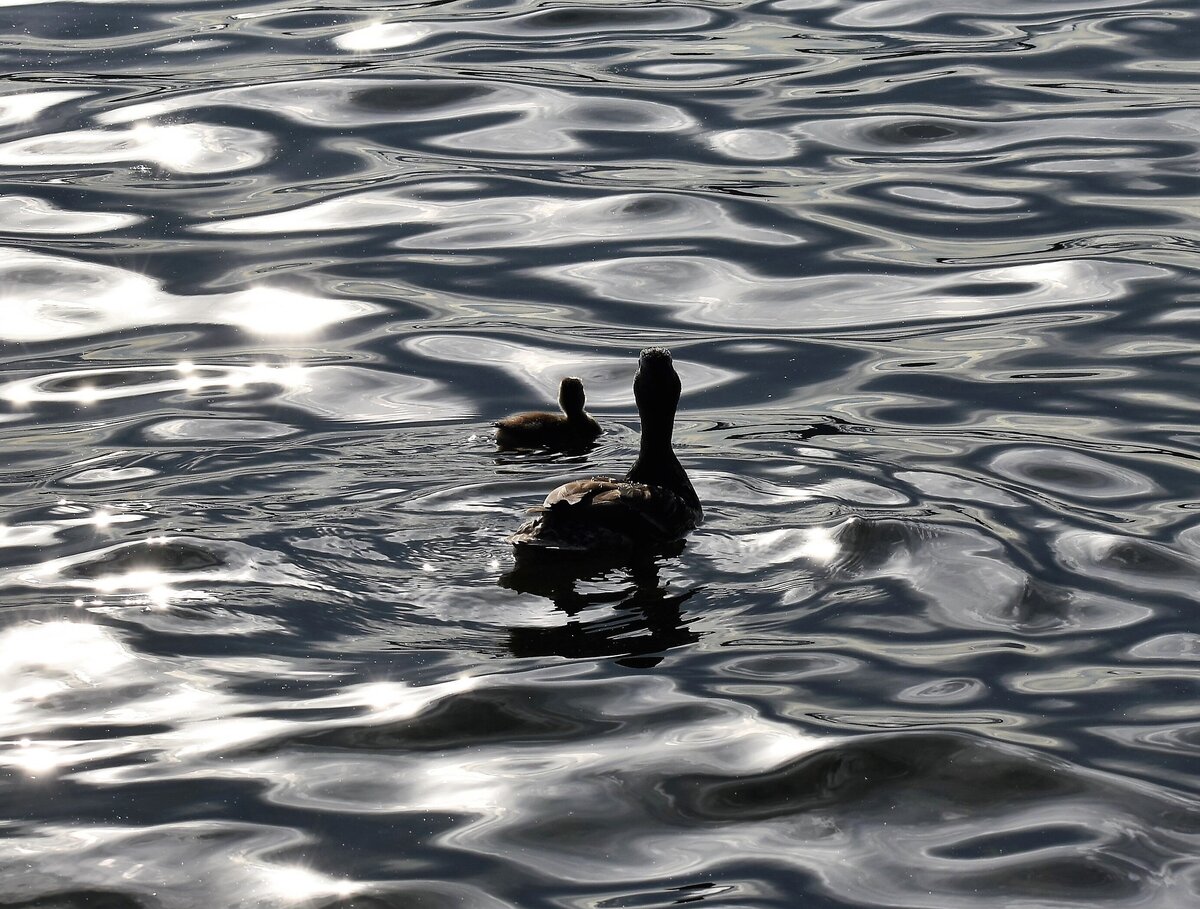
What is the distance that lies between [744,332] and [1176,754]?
21.4 ft

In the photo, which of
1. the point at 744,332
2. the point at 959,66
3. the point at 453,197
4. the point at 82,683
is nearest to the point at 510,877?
the point at 82,683

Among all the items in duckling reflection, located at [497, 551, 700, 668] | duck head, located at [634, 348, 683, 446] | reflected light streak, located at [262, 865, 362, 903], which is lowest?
duckling reflection, located at [497, 551, 700, 668]

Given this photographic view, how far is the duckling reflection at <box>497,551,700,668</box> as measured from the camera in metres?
7.87

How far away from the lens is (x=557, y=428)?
1092 cm

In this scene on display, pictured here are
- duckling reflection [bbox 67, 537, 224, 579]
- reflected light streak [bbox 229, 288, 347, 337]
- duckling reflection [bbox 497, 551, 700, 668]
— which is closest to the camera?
duckling reflection [bbox 497, 551, 700, 668]

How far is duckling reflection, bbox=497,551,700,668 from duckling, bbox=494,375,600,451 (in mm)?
1918

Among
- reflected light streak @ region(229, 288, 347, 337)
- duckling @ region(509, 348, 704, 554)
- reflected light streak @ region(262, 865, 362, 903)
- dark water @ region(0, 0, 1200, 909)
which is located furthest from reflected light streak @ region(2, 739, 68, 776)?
reflected light streak @ region(229, 288, 347, 337)

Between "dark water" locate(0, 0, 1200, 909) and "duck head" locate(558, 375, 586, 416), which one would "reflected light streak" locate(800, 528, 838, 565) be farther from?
"duck head" locate(558, 375, 586, 416)

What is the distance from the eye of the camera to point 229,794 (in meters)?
6.67

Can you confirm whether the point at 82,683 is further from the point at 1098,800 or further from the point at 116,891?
the point at 1098,800

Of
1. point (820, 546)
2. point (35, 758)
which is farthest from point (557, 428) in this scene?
point (35, 758)

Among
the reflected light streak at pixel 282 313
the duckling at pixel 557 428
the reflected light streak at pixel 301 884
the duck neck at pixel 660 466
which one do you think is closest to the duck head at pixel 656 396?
the duck neck at pixel 660 466

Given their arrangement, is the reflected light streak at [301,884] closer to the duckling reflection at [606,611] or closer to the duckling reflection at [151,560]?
the duckling reflection at [606,611]

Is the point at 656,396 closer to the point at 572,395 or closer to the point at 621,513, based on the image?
the point at 621,513
